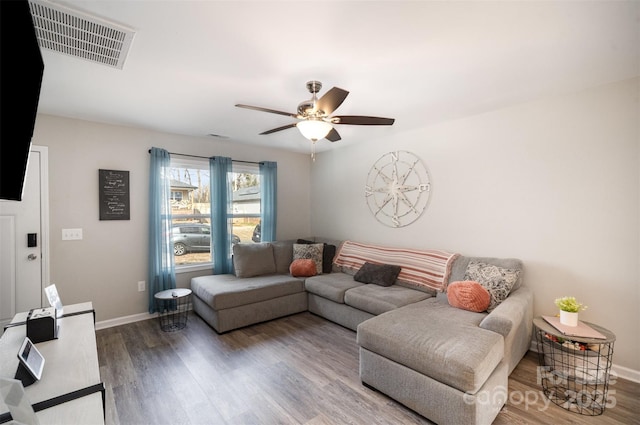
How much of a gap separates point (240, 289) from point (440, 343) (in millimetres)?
2285

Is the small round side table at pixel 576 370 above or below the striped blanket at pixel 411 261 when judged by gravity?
below

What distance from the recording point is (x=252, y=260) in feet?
13.1

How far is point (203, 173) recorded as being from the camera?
4.21 metres

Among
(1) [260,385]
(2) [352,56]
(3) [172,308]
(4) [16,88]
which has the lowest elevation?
(1) [260,385]

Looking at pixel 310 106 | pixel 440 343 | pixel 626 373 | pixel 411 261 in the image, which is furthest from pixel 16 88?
pixel 626 373

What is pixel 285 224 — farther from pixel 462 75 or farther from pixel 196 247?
pixel 462 75

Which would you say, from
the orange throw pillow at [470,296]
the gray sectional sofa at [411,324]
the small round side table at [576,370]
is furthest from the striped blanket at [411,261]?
the small round side table at [576,370]

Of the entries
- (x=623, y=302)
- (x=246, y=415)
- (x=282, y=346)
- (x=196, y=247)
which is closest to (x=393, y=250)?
(x=282, y=346)

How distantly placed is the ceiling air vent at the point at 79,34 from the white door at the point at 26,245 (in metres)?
1.88

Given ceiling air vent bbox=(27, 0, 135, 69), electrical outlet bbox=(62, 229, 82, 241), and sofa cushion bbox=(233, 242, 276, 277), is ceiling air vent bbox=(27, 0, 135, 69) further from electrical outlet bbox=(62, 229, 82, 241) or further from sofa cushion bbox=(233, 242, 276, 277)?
sofa cushion bbox=(233, 242, 276, 277)

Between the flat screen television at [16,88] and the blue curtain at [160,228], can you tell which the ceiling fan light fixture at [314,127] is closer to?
the flat screen television at [16,88]

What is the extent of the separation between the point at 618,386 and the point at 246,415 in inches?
114

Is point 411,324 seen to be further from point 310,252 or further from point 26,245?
point 26,245

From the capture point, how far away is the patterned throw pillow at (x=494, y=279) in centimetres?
253
